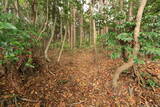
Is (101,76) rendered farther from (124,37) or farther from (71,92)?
(124,37)

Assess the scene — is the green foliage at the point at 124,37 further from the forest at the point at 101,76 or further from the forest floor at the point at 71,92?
the forest floor at the point at 71,92

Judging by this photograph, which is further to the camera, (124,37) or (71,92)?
(71,92)

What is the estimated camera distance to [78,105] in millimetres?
2363

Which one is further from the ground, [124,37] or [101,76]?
[124,37]

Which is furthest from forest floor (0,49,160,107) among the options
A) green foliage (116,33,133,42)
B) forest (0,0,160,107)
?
green foliage (116,33,133,42)

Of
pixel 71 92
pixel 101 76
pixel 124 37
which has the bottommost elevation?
pixel 71 92

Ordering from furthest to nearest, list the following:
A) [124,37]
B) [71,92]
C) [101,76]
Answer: [101,76], [71,92], [124,37]

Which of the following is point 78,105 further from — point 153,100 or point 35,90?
point 153,100

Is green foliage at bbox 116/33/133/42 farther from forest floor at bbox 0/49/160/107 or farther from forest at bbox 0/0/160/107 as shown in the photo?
forest floor at bbox 0/49/160/107

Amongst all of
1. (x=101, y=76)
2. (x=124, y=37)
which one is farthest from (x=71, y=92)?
(x=124, y=37)

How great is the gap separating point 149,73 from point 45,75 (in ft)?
11.7

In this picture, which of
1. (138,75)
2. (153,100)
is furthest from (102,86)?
(153,100)

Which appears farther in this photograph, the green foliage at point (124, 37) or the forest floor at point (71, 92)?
the forest floor at point (71, 92)

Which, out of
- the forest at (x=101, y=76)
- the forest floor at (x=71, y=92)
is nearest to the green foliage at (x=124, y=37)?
the forest at (x=101, y=76)
